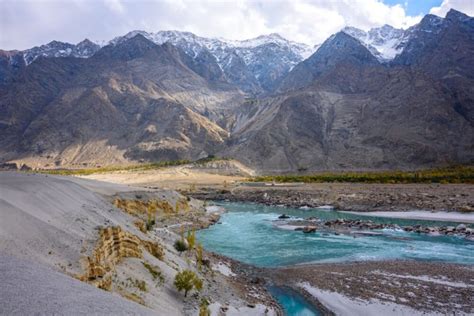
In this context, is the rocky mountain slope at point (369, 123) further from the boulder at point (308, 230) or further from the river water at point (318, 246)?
the boulder at point (308, 230)

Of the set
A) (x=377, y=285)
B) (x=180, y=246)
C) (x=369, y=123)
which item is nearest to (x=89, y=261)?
(x=180, y=246)

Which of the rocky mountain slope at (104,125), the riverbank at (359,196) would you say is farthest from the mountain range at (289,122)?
the riverbank at (359,196)

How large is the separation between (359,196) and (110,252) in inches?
1921

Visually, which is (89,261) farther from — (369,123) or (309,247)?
(369,123)

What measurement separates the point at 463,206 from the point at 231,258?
33.8 metres

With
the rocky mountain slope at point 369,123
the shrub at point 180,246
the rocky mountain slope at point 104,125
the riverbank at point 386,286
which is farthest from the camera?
the rocky mountain slope at point 104,125

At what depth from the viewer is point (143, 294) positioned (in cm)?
1263

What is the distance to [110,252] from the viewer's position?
14000 millimetres

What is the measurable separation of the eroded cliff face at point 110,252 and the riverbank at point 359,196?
127ft

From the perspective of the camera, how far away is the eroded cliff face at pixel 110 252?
36.7ft

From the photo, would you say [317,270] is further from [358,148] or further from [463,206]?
[358,148]

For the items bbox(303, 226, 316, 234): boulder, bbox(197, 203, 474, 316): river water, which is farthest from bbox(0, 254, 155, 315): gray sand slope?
bbox(303, 226, 316, 234): boulder

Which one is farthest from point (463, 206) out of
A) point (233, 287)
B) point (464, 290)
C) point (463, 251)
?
point (233, 287)

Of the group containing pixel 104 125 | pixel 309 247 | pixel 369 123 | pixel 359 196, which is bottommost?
pixel 309 247
